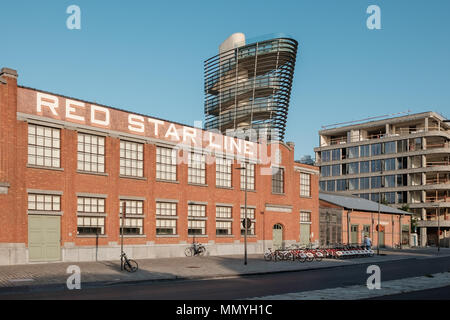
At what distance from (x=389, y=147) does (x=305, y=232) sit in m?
55.2

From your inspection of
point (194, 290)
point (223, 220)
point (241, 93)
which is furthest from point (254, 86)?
point (194, 290)

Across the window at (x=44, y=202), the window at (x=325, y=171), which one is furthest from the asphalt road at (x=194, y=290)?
→ the window at (x=325, y=171)

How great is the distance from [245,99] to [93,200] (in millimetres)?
44764

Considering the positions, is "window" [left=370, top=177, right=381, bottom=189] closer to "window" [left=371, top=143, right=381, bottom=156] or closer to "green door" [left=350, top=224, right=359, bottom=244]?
"window" [left=371, top=143, right=381, bottom=156]

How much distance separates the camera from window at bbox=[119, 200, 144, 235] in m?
33.4

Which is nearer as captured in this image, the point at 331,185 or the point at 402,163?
the point at 402,163

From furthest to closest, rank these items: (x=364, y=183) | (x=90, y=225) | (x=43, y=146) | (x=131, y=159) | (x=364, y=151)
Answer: (x=364, y=151) < (x=364, y=183) < (x=131, y=159) < (x=90, y=225) < (x=43, y=146)

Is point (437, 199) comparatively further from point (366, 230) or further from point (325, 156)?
point (366, 230)

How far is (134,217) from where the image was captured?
33.8m

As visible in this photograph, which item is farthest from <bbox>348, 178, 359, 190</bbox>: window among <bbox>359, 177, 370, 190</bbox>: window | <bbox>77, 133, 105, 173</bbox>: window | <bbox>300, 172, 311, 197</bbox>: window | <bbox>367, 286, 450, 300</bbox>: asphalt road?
<bbox>367, 286, 450, 300</bbox>: asphalt road

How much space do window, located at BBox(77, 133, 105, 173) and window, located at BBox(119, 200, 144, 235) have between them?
322cm

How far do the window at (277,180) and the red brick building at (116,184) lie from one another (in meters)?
0.14

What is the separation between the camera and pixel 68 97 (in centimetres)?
3033

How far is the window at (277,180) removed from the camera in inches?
1854
